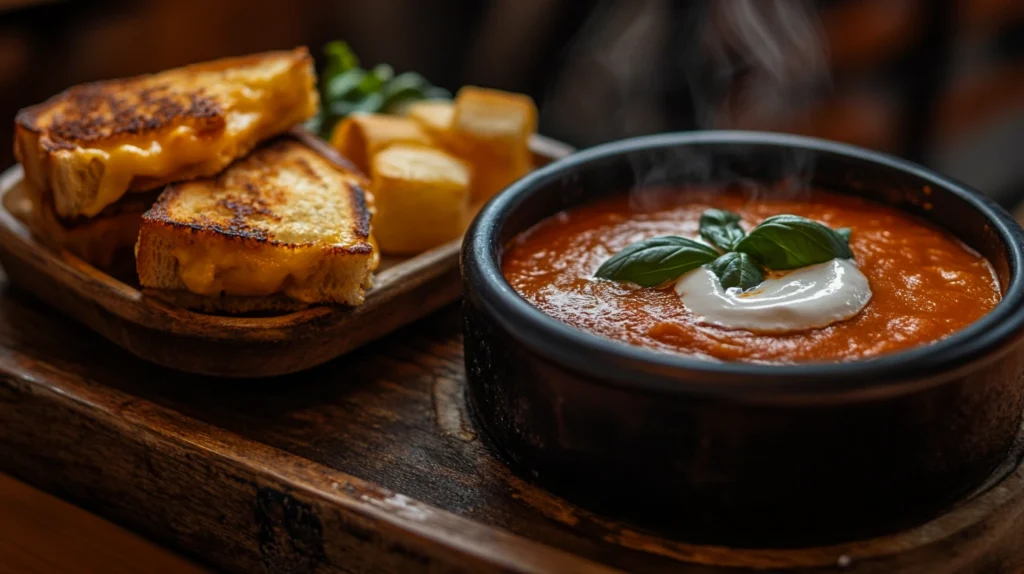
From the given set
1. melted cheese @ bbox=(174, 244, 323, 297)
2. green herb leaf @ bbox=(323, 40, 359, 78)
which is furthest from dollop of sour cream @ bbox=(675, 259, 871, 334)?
green herb leaf @ bbox=(323, 40, 359, 78)

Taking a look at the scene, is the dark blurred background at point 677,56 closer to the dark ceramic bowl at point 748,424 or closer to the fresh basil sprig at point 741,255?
the fresh basil sprig at point 741,255

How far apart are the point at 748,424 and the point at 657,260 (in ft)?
1.46

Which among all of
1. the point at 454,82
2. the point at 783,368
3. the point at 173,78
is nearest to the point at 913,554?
the point at 783,368

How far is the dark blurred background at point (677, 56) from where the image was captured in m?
3.76

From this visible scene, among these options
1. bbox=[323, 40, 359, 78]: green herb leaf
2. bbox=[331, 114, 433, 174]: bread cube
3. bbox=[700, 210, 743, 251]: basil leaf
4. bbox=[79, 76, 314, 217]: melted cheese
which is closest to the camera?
bbox=[700, 210, 743, 251]: basil leaf

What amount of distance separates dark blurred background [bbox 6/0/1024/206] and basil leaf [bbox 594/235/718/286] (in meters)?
1.91

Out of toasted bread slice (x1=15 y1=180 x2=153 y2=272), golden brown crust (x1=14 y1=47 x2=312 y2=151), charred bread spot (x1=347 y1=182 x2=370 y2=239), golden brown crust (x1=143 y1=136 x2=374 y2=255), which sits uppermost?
golden brown crust (x1=14 y1=47 x2=312 y2=151)

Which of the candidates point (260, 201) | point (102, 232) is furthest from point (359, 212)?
point (102, 232)

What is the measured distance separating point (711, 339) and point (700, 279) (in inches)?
6.7

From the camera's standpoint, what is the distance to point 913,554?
1.51 meters

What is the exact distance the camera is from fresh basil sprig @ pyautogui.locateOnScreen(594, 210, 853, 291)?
1.78m

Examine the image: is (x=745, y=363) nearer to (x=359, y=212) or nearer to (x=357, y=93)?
(x=359, y=212)

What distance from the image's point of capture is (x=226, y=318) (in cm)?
186

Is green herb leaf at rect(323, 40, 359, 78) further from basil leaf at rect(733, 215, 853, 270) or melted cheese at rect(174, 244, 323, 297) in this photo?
basil leaf at rect(733, 215, 853, 270)
